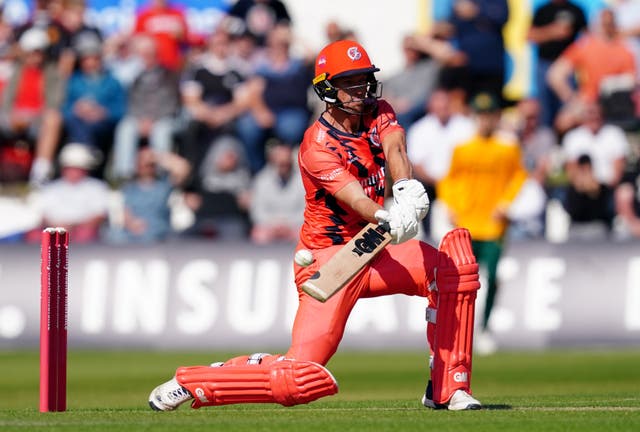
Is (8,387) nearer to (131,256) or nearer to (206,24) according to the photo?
(131,256)

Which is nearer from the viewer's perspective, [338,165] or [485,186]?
[338,165]

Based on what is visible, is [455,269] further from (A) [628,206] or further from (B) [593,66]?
(B) [593,66]

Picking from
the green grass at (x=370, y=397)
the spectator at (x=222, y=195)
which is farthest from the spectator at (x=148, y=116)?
the green grass at (x=370, y=397)

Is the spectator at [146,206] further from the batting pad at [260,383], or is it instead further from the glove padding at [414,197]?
the glove padding at [414,197]

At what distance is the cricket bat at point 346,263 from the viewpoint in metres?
7.56

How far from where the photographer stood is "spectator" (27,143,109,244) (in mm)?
17141

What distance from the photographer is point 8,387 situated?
12727 millimetres

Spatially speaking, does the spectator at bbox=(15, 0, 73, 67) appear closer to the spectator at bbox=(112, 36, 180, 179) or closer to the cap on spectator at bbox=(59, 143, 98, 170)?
the spectator at bbox=(112, 36, 180, 179)

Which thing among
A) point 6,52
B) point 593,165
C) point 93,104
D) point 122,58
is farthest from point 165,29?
point 593,165

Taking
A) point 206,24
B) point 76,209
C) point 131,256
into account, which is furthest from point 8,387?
point 206,24

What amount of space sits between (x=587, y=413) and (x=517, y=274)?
25.6 feet

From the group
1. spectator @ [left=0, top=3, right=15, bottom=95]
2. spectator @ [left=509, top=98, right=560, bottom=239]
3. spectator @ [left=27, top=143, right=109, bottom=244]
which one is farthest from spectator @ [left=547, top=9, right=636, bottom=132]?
spectator @ [left=0, top=3, right=15, bottom=95]

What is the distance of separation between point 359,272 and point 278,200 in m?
9.04

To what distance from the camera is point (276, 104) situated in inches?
698
